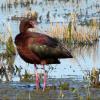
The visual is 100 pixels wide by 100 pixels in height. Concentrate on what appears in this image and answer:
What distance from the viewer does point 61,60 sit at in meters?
16.7

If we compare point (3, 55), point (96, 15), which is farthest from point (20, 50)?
point (96, 15)

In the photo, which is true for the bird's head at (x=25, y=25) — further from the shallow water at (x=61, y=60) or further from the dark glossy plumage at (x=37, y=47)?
the shallow water at (x=61, y=60)

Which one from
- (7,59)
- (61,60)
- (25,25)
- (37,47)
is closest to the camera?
(37,47)

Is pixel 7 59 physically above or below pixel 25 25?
below

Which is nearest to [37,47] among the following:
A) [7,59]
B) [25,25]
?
[25,25]

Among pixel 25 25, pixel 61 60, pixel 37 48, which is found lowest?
pixel 61 60

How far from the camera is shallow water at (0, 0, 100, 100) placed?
421 inches

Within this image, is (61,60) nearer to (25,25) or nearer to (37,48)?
(25,25)

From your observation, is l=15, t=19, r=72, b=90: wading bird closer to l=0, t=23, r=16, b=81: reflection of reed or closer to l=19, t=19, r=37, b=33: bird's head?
l=19, t=19, r=37, b=33: bird's head

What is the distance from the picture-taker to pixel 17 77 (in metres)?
13.8

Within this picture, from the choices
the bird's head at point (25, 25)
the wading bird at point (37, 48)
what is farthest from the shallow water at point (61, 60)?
the bird's head at point (25, 25)

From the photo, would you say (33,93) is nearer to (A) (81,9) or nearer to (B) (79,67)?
(B) (79,67)

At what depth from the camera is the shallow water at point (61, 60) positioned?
35.1 ft

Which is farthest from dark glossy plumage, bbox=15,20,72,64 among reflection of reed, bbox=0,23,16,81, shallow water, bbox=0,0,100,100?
reflection of reed, bbox=0,23,16,81
